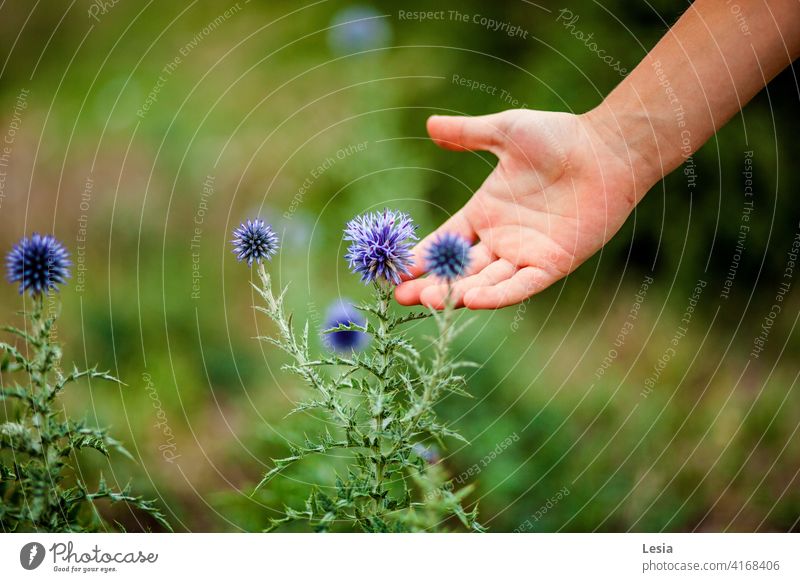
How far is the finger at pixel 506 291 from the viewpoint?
184 cm

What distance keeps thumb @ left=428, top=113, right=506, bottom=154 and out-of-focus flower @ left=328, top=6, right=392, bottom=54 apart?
130 centimetres

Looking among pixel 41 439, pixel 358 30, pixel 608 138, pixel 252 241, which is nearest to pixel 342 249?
pixel 358 30

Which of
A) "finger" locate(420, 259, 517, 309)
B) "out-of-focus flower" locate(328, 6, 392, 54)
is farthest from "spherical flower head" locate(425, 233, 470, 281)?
"out-of-focus flower" locate(328, 6, 392, 54)

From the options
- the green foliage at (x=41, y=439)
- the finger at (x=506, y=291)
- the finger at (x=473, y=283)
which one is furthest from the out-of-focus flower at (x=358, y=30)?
the green foliage at (x=41, y=439)

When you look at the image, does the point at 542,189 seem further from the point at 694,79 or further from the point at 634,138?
the point at 694,79

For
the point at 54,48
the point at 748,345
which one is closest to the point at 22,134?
the point at 54,48

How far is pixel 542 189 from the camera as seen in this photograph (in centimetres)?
222

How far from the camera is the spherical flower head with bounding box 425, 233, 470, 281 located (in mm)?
1463

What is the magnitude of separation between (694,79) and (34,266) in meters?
2.02

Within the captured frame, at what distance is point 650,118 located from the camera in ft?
7.34
